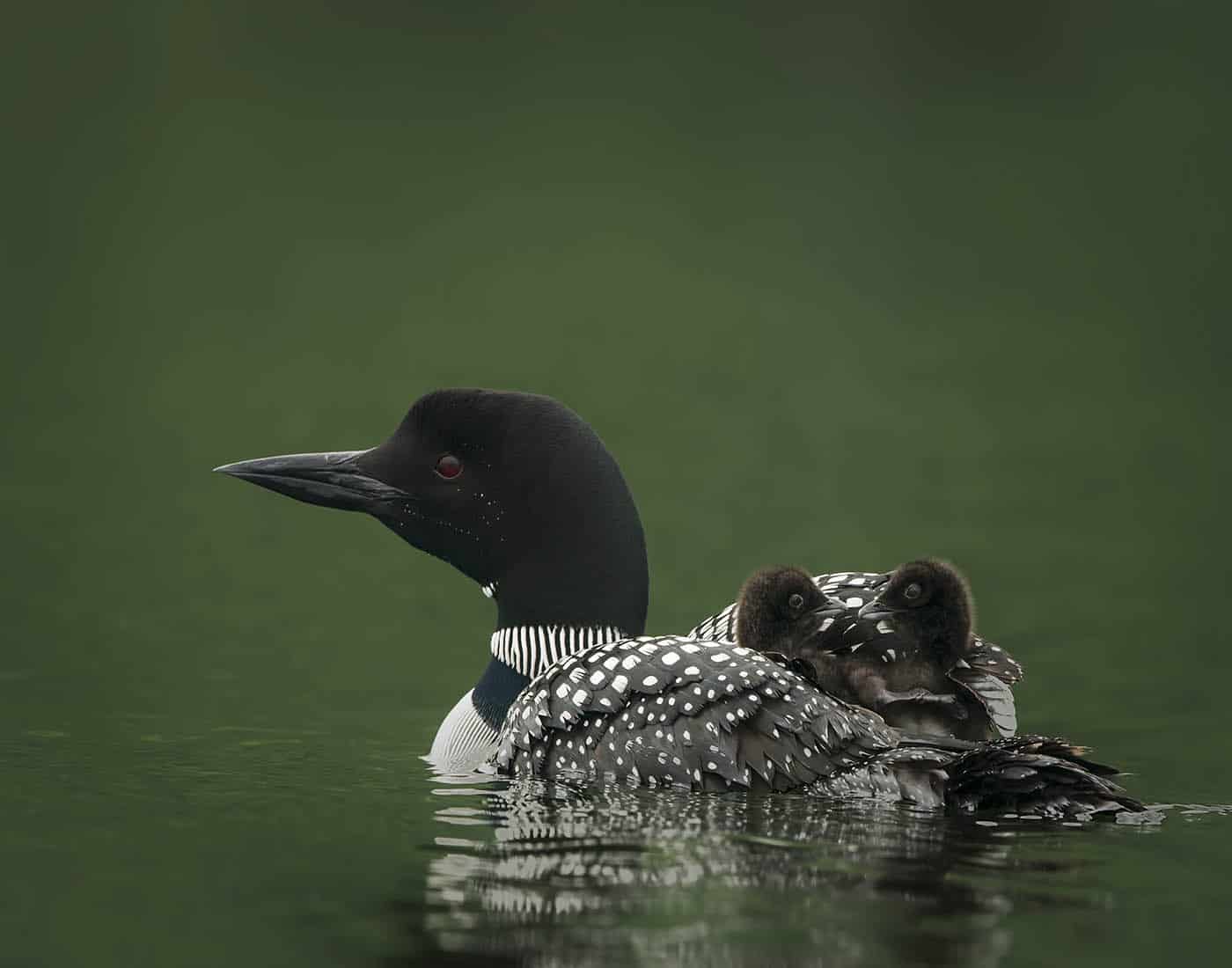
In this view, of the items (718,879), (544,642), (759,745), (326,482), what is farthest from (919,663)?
(326,482)

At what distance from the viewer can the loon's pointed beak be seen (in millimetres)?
5285

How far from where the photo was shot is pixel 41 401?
38.1 ft

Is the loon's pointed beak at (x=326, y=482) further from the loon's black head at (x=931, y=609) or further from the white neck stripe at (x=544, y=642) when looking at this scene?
the loon's black head at (x=931, y=609)

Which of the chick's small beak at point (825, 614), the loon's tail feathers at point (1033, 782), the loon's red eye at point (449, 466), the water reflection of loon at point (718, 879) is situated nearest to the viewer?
the water reflection of loon at point (718, 879)

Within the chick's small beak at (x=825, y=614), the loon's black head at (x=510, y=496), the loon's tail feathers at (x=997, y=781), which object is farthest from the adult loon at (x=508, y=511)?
the loon's tail feathers at (x=997, y=781)

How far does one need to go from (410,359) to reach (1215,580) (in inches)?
224

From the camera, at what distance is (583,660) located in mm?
4777

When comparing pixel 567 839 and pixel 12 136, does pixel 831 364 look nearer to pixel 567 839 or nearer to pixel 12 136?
pixel 12 136

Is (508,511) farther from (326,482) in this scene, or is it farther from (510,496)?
(326,482)

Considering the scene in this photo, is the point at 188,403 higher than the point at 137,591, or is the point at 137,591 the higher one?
the point at 188,403

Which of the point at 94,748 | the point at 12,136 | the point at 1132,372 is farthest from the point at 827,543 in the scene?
the point at 12,136

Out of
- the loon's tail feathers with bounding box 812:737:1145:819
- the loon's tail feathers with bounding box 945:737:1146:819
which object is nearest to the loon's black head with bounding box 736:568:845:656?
the loon's tail feathers with bounding box 812:737:1145:819

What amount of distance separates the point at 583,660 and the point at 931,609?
799mm

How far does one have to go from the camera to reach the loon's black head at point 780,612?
4957mm
